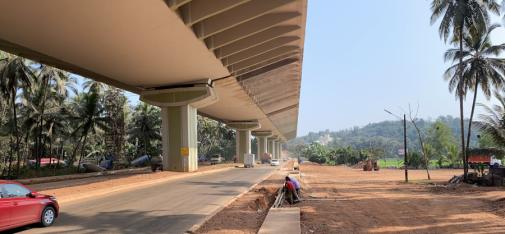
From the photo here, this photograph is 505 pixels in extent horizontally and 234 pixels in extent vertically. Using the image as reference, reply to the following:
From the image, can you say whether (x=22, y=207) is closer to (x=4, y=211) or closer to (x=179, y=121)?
(x=4, y=211)

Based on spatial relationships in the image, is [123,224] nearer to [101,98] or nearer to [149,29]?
[149,29]

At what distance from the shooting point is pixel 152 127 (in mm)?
66312

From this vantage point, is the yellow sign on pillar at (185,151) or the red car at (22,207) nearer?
the red car at (22,207)

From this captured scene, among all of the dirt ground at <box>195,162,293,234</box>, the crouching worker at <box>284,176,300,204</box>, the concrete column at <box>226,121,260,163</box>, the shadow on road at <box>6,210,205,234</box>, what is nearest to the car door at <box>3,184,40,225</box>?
the shadow on road at <box>6,210,205,234</box>

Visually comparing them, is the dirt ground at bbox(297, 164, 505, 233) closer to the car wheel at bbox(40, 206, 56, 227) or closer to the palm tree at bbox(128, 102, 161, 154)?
the car wheel at bbox(40, 206, 56, 227)

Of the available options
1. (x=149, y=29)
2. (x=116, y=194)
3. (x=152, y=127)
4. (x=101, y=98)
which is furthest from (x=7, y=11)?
(x=152, y=127)

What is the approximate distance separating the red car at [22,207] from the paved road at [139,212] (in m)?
0.31

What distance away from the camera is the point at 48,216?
12125mm

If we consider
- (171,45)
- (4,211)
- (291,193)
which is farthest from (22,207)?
(171,45)

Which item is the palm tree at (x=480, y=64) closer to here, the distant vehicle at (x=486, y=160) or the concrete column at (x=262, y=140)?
the distant vehicle at (x=486, y=160)

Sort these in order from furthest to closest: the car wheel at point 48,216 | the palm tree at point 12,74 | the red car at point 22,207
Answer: the palm tree at point 12,74, the car wheel at point 48,216, the red car at point 22,207

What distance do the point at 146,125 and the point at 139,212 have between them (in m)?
51.6

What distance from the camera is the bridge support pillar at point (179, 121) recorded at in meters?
38.6

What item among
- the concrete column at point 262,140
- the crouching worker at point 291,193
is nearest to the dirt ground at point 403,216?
the crouching worker at point 291,193
